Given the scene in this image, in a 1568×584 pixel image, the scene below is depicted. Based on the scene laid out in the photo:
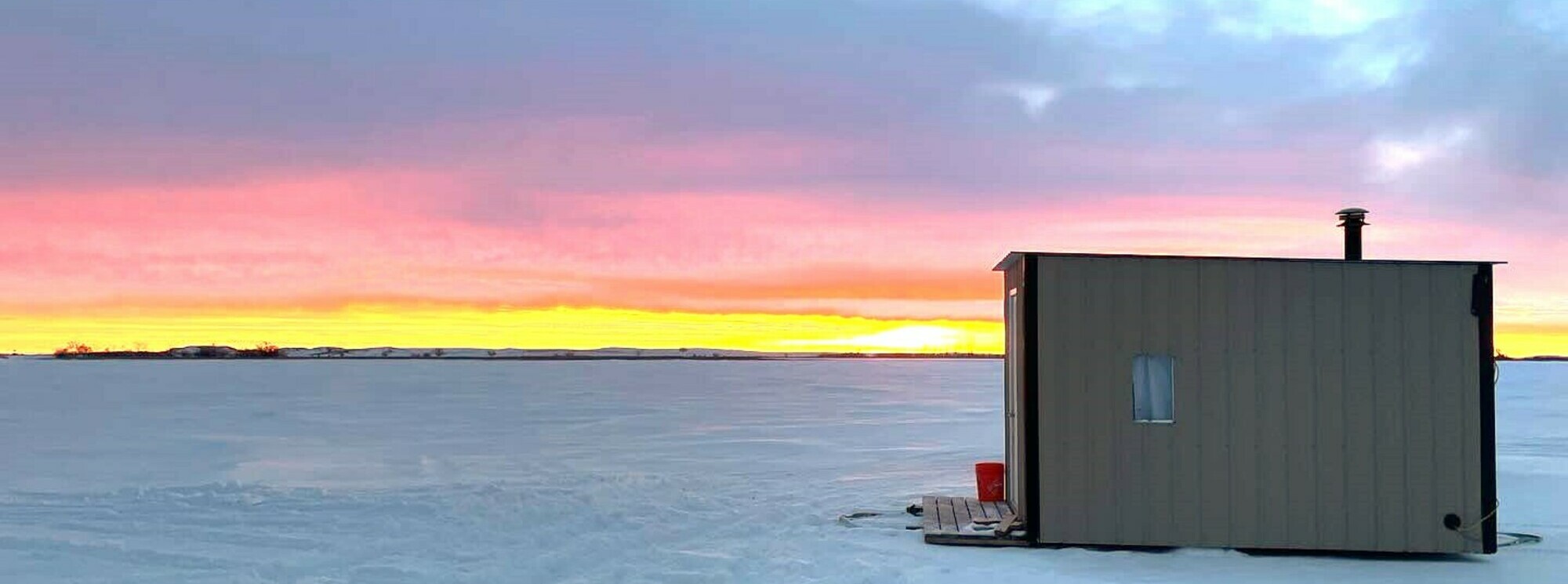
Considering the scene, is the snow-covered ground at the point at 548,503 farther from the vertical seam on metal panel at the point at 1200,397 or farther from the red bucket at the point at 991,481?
the red bucket at the point at 991,481

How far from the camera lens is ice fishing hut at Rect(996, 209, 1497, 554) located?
931 centimetres

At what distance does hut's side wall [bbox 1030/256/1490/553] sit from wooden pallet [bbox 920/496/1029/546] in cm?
51

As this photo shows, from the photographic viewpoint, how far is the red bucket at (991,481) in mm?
11352

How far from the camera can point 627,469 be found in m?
16.1

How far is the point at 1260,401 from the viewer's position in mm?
9383

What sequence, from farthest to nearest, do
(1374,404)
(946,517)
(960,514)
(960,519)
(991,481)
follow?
(991,481) → (960,514) → (946,517) → (960,519) → (1374,404)

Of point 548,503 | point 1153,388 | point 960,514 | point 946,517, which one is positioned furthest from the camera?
point 548,503

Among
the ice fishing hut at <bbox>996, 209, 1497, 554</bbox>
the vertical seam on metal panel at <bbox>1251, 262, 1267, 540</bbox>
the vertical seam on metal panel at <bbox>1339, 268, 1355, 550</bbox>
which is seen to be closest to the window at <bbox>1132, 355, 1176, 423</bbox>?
the ice fishing hut at <bbox>996, 209, 1497, 554</bbox>

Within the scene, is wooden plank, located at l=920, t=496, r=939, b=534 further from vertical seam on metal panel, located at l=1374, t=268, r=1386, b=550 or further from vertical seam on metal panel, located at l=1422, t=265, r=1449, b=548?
vertical seam on metal panel, located at l=1422, t=265, r=1449, b=548

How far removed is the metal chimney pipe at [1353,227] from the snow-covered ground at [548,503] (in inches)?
93.2

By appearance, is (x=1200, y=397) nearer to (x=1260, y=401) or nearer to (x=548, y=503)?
(x=1260, y=401)

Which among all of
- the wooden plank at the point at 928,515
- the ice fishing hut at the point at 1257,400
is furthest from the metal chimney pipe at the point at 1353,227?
the wooden plank at the point at 928,515

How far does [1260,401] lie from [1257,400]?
0.9 inches

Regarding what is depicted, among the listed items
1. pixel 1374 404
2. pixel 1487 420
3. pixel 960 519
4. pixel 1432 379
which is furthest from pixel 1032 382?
pixel 1487 420
